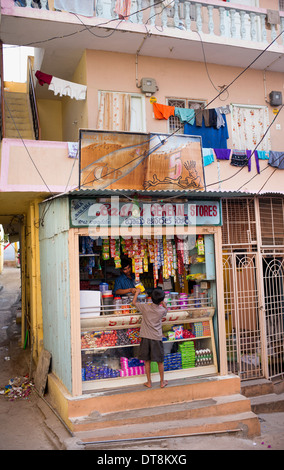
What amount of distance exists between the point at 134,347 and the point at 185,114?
587 centimetres

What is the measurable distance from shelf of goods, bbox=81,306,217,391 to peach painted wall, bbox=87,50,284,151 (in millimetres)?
4869

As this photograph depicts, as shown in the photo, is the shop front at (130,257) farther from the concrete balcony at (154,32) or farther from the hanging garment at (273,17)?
the hanging garment at (273,17)

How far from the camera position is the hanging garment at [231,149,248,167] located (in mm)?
9812

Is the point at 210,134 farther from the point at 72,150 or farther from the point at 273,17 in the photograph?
the point at 72,150

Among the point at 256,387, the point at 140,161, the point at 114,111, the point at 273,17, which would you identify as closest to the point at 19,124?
the point at 114,111

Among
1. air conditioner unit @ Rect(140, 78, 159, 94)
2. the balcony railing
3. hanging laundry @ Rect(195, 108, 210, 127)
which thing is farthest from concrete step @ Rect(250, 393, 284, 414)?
the balcony railing

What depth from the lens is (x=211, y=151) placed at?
9688 millimetres

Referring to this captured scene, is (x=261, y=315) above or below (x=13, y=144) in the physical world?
below

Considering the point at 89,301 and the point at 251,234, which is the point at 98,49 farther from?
the point at 89,301

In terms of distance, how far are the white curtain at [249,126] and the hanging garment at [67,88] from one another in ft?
13.0

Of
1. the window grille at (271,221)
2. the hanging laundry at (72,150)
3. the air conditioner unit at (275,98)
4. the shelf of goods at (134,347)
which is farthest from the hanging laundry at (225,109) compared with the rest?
the shelf of goods at (134,347)

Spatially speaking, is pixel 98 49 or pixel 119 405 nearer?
pixel 119 405
